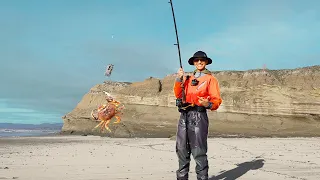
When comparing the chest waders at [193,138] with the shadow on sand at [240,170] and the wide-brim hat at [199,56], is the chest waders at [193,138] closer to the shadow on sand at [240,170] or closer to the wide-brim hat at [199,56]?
the wide-brim hat at [199,56]

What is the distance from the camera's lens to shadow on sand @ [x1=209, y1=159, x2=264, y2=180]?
6137mm

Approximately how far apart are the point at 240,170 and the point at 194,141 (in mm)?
2684

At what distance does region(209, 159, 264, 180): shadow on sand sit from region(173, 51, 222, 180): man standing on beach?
1.45 m

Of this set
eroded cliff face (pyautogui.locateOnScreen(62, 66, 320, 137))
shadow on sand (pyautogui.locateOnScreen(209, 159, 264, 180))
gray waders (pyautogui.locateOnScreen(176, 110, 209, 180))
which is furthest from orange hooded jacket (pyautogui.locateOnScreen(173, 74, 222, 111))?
eroded cliff face (pyautogui.locateOnScreen(62, 66, 320, 137))

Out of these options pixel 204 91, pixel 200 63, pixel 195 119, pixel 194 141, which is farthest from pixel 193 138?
pixel 200 63

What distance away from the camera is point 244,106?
32.2 meters

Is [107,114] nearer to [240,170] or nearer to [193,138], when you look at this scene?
[240,170]

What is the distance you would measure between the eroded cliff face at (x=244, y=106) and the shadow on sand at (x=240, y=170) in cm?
1882

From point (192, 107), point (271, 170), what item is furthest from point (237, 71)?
point (192, 107)

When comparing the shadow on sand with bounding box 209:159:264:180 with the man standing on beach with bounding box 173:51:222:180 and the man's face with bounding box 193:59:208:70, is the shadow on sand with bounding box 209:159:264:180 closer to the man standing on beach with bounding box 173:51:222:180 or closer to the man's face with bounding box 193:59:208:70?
the man standing on beach with bounding box 173:51:222:180

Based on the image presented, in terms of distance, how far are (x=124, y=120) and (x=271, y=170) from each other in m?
28.8

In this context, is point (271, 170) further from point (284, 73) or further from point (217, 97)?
point (284, 73)

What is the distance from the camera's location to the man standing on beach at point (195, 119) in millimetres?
A: 4688

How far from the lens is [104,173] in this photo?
20.6ft
